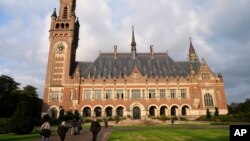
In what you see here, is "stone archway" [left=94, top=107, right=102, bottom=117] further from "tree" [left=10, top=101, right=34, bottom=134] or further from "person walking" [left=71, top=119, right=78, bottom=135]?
"person walking" [left=71, top=119, right=78, bottom=135]

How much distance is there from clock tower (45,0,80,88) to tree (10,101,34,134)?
33716mm

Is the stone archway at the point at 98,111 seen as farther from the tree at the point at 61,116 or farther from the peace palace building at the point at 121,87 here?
the tree at the point at 61,116

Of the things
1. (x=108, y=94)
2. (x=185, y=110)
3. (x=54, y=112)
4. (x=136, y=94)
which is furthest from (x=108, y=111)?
(x=185, y=110)

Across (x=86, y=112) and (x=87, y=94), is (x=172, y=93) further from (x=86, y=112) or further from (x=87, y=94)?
(x=86, y=112)

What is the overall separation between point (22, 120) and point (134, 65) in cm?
4402

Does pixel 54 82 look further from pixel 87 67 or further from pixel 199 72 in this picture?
pixel 199 72

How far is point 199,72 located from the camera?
64.4 metres

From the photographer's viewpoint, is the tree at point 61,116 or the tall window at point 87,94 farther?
the tall window at point 87,94

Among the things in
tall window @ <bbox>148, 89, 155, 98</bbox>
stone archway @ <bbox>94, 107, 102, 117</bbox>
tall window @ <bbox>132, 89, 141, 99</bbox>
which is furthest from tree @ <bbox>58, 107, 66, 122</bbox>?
tall window @ <bbox>148, 89, 155, 98</bbox>

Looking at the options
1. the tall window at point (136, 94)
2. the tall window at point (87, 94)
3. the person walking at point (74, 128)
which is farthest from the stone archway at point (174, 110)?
the person walking at point (74, 128)

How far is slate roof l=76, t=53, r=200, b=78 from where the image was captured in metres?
65.5

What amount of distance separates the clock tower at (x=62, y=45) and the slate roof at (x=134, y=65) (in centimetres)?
478

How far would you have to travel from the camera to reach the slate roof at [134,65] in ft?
215

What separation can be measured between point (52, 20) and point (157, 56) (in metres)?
34.7
